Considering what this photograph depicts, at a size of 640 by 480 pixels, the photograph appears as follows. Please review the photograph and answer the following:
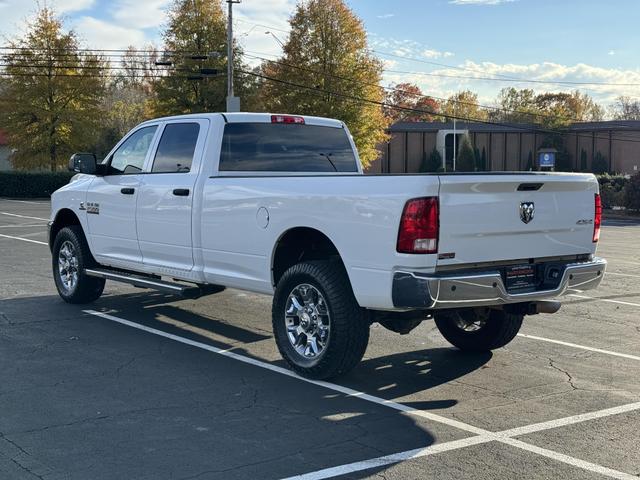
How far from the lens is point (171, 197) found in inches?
304

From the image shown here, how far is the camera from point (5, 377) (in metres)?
6.24

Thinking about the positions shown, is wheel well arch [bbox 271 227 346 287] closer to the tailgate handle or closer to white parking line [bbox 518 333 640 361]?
the tailgate handle

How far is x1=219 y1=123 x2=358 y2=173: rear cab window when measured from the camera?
307 inches

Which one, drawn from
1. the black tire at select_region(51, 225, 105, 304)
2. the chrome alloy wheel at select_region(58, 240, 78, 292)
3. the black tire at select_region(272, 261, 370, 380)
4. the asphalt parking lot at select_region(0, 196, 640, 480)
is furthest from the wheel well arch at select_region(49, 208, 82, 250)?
the black tire at select_region(272, 261, 370, 380)

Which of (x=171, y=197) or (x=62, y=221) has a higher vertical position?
(x=171, y=197)

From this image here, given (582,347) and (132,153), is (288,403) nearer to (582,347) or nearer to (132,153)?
(582,347)

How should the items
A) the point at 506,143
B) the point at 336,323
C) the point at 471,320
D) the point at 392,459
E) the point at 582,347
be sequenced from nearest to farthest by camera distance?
1. the point at 392,459
2. the point at 336,323
3. the point at 471,320
4. the point at 582,347
5. the point at 506,143

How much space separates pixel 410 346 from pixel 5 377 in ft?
12.2

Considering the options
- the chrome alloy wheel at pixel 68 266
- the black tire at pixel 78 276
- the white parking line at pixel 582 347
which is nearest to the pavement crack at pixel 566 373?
the white parking line at pixel 582 347

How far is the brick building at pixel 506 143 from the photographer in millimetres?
69062

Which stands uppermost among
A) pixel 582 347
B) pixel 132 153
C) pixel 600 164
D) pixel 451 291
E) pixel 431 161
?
pixel 431 161

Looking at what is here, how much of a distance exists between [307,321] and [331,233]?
0.82 metres

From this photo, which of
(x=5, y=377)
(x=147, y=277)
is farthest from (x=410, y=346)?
(x=5, y=377)

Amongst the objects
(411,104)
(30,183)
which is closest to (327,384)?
(30,183)
